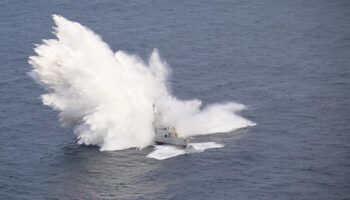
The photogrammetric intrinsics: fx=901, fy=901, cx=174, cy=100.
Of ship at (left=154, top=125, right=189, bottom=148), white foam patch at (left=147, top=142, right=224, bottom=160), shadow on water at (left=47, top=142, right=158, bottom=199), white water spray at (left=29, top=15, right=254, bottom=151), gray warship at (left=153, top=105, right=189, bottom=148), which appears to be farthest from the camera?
white water spray at (left=29, top=15, right=254, bottom=151)

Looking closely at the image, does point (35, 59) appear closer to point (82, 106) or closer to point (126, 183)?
point (82, 106)

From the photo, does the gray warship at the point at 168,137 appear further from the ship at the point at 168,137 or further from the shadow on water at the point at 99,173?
the shadow on water at the point at 99,173

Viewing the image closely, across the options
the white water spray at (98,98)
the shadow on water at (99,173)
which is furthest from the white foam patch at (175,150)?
the white water spray at (98,98)

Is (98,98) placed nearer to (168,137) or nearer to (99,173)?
(168,137)

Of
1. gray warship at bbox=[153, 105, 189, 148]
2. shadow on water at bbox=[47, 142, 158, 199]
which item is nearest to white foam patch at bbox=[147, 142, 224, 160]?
gray warship at bbox=[153, 105, 189, 148]

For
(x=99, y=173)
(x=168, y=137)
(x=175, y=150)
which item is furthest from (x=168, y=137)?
(x=99, y=173)

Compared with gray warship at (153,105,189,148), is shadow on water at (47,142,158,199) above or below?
below

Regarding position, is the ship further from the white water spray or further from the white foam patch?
the white water spray
